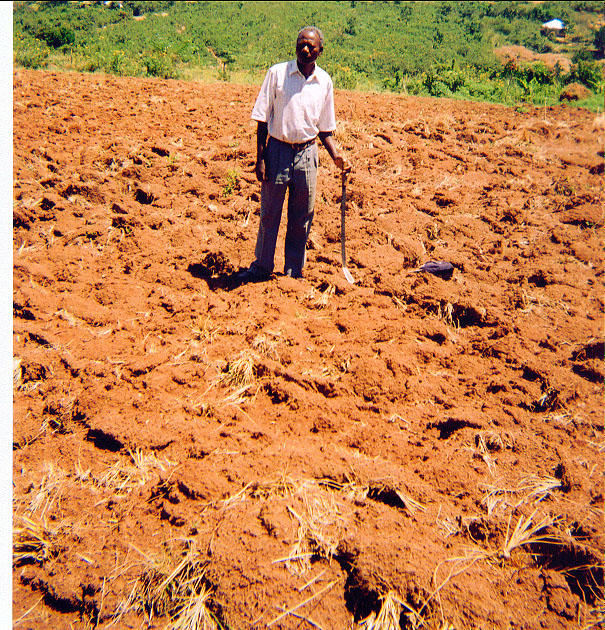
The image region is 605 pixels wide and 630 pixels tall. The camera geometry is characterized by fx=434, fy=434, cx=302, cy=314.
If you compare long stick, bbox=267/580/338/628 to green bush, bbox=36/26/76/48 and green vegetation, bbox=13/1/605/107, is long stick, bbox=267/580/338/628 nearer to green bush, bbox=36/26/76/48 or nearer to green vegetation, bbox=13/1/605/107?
green vegetation, bbox=13/1/605/107

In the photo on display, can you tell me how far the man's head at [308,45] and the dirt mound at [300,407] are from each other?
5.39 ft

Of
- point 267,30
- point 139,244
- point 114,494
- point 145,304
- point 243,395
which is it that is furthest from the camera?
point 267,30

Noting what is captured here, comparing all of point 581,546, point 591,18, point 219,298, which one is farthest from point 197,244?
point 591,18

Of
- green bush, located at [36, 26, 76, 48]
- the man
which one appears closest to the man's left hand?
the man

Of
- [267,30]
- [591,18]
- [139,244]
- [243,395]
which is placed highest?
[591,18]

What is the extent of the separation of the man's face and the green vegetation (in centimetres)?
815

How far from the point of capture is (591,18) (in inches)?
809

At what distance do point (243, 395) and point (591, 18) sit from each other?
88.5ft

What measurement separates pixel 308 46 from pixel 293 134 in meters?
0.54

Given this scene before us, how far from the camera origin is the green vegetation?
10.6m

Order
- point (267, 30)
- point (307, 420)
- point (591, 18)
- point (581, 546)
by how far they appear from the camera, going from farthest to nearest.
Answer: point (591, 18)
point (267, 30)
point (307, 420)
point (581, 546)

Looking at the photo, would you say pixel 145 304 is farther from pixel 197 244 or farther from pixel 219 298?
pixel 197 244

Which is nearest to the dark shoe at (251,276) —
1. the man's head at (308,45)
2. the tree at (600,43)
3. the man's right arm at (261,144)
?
the man's right arm at (261,144)

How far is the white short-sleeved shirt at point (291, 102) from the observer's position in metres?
2.94
